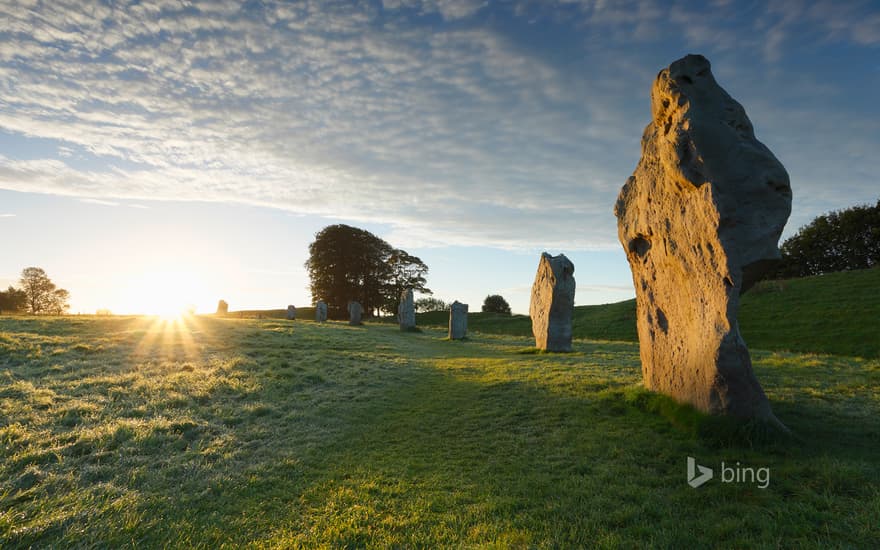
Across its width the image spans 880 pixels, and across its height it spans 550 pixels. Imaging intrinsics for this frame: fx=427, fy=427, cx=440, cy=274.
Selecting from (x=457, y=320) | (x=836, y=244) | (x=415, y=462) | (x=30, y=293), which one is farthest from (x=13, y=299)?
(x=836, y=244)

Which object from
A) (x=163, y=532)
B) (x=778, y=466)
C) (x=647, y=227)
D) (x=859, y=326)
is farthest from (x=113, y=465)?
(x=859, y=326)

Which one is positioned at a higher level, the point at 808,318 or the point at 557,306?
the point at 808,318

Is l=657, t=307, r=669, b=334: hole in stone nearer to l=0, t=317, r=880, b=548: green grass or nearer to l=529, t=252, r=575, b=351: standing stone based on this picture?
l=0, t=317, r=880, b=548: green grass

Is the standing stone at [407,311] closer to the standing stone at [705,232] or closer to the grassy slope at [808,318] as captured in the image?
the grassy slope at [808,318]

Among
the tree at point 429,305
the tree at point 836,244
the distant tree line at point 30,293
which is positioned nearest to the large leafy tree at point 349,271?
the tree at point 429,305

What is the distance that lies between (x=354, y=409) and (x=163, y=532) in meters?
5.79

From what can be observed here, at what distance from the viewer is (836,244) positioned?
161 feet

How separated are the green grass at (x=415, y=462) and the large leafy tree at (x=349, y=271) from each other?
135 ft

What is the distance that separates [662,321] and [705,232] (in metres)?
2.50

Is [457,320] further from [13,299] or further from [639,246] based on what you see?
[13,299]

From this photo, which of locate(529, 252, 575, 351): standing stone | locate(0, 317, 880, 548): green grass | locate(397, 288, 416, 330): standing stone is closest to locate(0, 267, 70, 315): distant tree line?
locate(397, 288, 416, 330): standing stone

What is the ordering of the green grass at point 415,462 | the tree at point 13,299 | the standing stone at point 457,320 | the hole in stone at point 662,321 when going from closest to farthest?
the green grass at point 415,462, the hole in stone at point 662,321, the standing stone at point 457,320, the tree at point 13,299

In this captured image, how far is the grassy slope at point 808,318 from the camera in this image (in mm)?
21750

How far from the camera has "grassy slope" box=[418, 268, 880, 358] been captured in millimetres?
21750
